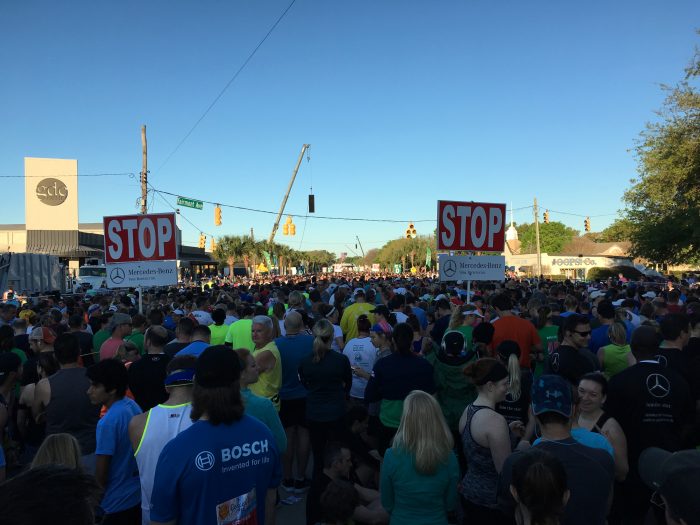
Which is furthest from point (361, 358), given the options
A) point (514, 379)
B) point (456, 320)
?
point (514, 379)

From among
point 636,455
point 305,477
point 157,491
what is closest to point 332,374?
point 305,477

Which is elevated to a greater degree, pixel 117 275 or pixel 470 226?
pixel 470 226

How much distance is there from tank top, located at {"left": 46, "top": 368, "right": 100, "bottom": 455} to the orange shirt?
440cm

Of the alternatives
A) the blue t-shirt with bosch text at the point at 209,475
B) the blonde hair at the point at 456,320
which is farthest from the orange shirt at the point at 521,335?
the blue t-shirt with bosch text at the point at 209,475

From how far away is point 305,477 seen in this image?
20.2 feet

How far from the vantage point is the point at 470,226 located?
8898 millimetres

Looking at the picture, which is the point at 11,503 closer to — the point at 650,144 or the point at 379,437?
the point at 379,437

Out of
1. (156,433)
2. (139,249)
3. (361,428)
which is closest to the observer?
(156,433)

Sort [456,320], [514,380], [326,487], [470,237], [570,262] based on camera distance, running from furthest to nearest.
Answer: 1. [570,262]
2. [470,237]
3. [456,320]
4. [514,380]
5. [326,487]

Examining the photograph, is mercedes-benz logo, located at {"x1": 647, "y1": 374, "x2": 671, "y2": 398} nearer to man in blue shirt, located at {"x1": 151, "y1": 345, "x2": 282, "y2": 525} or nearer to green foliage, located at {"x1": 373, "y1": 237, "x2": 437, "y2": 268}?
man in blue shirt, located at {"x1": 151, "y1": 345, "x2": 282, "y2": 525}

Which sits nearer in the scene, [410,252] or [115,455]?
[115,455]

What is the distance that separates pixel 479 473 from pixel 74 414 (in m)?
3.05

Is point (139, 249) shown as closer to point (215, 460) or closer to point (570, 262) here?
point (215, 460)

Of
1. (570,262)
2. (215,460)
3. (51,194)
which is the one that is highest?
(51,194)
